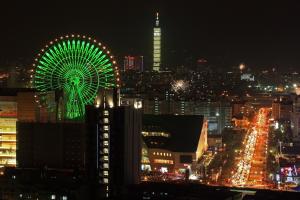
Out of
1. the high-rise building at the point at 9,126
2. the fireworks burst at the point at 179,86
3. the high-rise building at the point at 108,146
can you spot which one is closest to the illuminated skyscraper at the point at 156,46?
the fireworks burst at the point at 179,86

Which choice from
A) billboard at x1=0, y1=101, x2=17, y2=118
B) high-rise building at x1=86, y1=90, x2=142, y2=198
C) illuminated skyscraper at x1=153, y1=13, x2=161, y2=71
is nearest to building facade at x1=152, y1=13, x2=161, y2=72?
illuminated skyscraper at x1=153, y1=13, x2=161, y2=71

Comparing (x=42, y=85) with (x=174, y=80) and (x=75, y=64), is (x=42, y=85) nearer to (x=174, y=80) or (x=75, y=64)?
(x=75, y=64)

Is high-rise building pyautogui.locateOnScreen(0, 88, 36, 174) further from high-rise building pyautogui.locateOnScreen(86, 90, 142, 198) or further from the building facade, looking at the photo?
the building facade

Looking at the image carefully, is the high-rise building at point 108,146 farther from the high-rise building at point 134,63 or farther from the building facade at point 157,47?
the building facade at point 157,47

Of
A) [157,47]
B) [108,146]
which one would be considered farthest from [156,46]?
[108,146]

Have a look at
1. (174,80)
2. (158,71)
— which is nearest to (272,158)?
(174,80)
